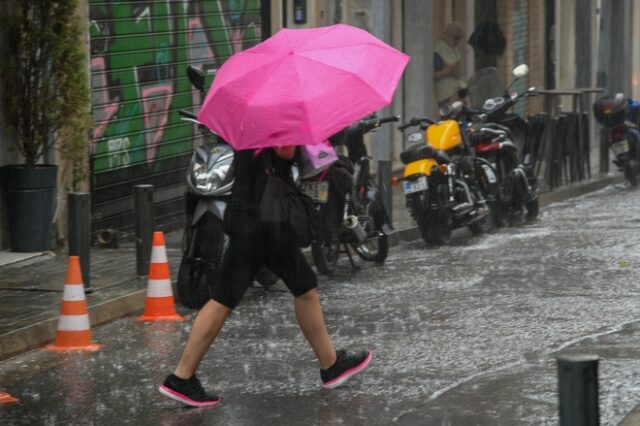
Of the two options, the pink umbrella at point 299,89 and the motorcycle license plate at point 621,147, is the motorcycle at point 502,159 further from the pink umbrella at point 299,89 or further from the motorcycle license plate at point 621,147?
the pink umbrella at point 299,89

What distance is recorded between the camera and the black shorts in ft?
24.4

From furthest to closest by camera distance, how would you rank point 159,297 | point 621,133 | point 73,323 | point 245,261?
1. point 621,133
2. point 159,297
3. point 73,323
4. point 245,261

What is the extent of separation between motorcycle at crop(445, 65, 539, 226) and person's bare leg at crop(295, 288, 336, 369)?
25.0ft

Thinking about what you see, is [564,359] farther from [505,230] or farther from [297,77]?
[505,230]

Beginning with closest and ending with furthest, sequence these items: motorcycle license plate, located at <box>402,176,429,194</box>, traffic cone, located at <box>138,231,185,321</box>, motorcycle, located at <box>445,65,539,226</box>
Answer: traffic cone, located at <box>138,231,185,321</box>, motorcycle license plate, located at <box>402,176,429,194</box>, motorcycle, located at <box>445,65,539,226</box>

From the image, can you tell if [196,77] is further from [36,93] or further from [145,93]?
[145,93]

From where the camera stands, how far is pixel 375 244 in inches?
493

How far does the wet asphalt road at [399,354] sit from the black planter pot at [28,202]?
88.1 inches

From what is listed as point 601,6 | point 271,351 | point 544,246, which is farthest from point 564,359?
point 601,6

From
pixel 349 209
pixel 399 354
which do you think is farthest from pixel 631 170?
pixel 399 354

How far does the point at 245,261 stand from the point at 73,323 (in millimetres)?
1975

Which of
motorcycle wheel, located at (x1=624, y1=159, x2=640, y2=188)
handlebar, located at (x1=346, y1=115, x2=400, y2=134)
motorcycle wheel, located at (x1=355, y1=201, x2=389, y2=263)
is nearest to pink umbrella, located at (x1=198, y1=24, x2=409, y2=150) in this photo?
handlebar, located at (x1=346, y1=115, x2=400, y2=134)

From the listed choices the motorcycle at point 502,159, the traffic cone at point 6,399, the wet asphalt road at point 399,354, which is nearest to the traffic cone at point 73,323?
the wet asphalt road at point 399,354

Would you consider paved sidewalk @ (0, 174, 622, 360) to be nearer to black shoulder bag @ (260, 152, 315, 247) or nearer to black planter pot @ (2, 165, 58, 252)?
black planter pot @ (2, 165, 58, 252)
